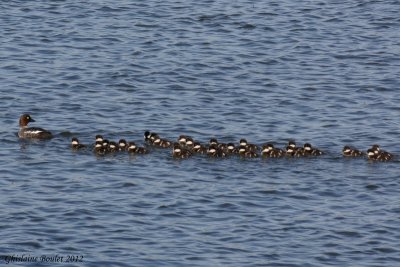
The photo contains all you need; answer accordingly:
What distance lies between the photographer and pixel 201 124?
83.1ft

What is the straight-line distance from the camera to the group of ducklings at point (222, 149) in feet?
75.0

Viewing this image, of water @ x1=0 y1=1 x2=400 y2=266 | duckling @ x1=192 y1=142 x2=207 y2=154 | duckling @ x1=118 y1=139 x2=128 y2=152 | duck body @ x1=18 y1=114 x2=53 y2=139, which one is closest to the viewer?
water @ x1=0 y1=1 x2=400 y2=266

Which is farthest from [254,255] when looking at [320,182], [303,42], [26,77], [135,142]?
[303,42]

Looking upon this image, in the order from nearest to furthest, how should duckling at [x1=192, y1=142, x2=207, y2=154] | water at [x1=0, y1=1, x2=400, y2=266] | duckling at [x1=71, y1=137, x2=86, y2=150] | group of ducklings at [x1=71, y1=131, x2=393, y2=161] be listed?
water at [x1=0, y1=1, x2=400, y2=266] < group of ducklings at [x1=71, y1=131, x2=393, y2=161] < duckling at [x1=192, y1=142, x2=207, y2=154] < duckling at [x1=71, y1=137, x2=86, y2=150]

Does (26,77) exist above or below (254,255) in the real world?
above

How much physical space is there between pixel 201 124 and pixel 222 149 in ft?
7.66

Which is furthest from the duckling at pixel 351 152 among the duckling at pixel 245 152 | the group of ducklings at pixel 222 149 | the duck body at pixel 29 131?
the duck body at pixel 29 131

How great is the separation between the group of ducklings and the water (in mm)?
209

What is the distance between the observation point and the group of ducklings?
22.9 m

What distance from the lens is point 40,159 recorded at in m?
23.1

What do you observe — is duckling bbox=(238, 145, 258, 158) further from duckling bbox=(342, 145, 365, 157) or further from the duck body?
the duck body

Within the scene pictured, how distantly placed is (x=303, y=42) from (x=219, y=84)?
14.9ft

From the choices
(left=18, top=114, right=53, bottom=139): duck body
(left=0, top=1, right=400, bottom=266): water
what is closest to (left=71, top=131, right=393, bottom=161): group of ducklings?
(left=0, top=1, right=400, bottom=266): water

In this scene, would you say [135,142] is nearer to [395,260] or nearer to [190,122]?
[190,122]
